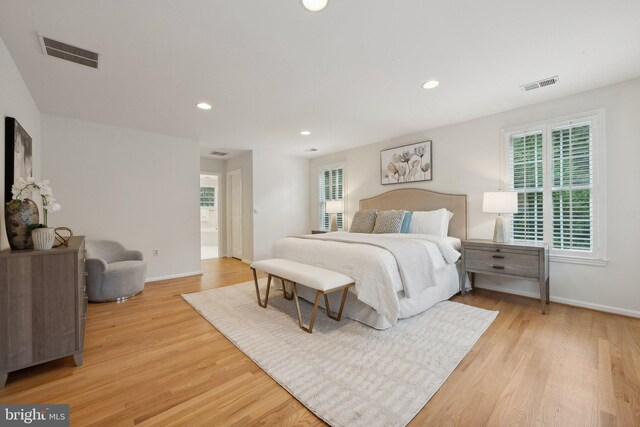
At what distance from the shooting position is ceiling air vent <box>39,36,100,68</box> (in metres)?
2.04

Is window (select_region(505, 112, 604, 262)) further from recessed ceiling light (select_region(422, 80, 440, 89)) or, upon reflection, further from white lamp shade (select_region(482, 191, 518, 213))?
recessed ceiling light (select_region(422, 80, 440, 89))

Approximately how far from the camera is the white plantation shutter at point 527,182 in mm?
3273

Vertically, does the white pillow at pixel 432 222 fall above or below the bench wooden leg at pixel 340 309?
A: above

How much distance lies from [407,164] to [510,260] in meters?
2.15

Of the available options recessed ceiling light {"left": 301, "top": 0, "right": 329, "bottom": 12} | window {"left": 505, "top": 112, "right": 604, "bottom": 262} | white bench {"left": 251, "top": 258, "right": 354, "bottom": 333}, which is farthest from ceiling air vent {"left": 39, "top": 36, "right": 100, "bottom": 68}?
window {"left": 505, "top": 112, "right": 604, "bottom": 262}

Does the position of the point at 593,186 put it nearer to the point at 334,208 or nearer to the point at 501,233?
the point at 501,233

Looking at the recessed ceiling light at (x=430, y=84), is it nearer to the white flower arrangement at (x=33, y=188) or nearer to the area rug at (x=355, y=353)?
the area rug at (x=355, y=353)

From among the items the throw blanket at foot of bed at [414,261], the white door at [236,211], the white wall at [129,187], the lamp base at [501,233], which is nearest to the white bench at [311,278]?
the throw blanket at foot of bed at [414,261]

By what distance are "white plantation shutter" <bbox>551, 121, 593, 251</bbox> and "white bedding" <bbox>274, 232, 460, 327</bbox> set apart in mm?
1220

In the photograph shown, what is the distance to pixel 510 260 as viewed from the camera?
10.0 feet

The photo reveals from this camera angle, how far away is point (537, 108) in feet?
10.8

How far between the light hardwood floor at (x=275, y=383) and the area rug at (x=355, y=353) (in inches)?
3.5

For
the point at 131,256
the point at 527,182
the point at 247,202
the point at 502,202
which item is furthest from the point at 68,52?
the point at 527,182

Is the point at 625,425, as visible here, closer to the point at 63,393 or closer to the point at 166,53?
the point at 63,393
